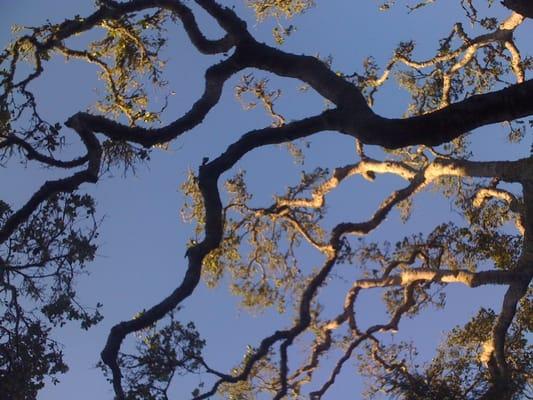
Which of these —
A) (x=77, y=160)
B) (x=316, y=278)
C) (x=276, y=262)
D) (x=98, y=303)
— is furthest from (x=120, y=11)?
(x=276, y=262)

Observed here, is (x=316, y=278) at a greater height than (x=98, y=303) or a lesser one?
greater

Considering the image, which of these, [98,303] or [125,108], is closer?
[98,303]

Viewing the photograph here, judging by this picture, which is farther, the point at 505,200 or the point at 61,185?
the point at 505,200

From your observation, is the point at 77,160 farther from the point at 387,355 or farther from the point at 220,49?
the point at 387,355

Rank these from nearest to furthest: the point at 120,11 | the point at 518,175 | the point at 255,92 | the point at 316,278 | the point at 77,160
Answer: the point at 77,160
the point at 518,175
the point at 120,11
the point at 316,278
the point at 255,92

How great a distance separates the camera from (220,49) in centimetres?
986

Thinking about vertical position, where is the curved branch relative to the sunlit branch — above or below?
below

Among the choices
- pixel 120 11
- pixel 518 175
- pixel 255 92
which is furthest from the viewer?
pixel 255 92

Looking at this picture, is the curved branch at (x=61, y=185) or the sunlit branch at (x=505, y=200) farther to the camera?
the sunlit branch at (x=505, y=200)

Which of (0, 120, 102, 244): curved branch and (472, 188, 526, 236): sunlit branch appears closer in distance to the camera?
(0, 120, 102, 244): curved branch

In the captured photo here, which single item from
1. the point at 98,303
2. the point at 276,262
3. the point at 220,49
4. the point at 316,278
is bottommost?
the point at 98,303

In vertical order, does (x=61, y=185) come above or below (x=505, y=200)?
below

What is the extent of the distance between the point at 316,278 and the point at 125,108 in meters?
5.18

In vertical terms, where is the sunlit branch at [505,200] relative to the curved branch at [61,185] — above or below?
above
